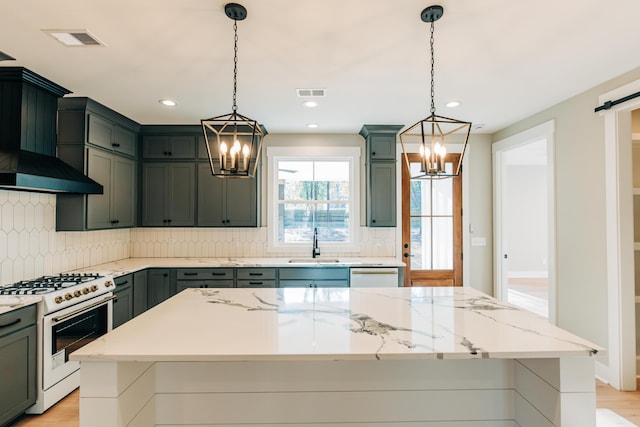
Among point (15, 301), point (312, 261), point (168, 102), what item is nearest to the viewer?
point (15, 301)

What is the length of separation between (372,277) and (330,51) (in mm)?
2528

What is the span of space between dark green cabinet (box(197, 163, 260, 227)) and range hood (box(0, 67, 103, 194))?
136cm

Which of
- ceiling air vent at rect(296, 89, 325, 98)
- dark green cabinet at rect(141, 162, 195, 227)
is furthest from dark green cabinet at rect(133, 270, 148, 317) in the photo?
ceiling air vent at rect(296, 89, 325, 98)

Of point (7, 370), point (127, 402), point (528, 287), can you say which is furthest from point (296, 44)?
point (528, 287)

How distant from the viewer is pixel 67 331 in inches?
106

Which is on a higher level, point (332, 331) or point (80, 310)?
point (332, 331)

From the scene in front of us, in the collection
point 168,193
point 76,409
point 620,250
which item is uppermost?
point 168,193

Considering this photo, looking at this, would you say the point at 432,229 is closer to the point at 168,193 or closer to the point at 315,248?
the point at 315,248

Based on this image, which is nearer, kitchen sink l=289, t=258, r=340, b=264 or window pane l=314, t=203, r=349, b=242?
kitchen sink l=289, t=258, r=340, b=264

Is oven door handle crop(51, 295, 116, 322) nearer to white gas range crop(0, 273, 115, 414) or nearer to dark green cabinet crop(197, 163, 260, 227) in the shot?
white gas range crop(0, 273, 115, 414)

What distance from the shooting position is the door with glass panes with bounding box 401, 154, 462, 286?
4.71 meters

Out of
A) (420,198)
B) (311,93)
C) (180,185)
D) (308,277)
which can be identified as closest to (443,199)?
(420,198)

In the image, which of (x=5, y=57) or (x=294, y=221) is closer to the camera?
(x=5, y=57)

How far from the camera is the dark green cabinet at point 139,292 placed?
3.68m
